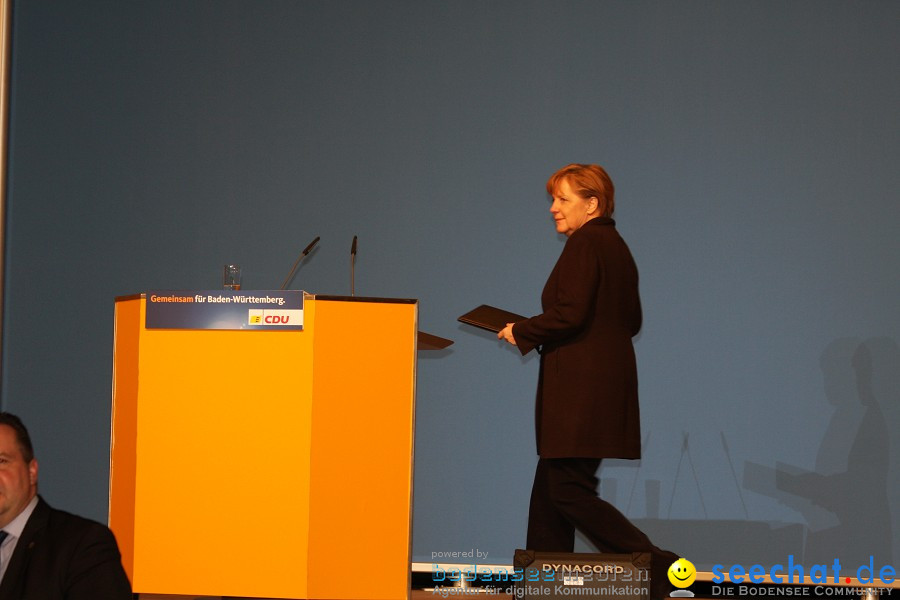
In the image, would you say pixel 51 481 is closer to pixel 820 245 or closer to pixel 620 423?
pixel 620 423

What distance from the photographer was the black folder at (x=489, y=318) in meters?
3.57

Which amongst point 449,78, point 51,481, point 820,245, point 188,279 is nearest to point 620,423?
point 820,245

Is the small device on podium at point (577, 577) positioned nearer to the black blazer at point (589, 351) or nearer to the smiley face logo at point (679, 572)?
the smiley face logo at point (679, 572)

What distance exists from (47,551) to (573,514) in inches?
72.9

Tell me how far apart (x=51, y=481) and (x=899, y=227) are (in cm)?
418

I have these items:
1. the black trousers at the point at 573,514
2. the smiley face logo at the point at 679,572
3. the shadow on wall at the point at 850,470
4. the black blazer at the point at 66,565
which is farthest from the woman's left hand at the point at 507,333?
the black blazer at the point at 66,565

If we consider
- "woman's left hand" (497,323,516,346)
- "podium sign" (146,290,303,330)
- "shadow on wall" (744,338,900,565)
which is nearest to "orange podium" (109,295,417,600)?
"podium sign" (146,290,303,330)

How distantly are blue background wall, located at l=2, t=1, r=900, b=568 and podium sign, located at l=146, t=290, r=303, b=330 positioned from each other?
5.49 feet

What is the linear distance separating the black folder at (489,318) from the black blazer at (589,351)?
0.31 feet

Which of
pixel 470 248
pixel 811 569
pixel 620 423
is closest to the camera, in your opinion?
pixel 620 423

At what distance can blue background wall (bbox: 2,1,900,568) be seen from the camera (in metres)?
4.66

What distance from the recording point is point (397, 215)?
4.96m

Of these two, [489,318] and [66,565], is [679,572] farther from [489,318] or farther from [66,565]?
[66,565]

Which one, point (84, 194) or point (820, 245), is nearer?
point (820, 245)
